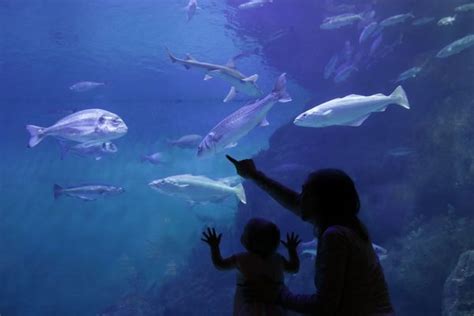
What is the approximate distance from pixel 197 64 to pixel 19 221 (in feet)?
122

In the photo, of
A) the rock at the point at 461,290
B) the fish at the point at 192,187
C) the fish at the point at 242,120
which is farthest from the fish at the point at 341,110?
the rock at the point at 461,290

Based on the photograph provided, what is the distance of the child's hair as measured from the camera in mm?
2225

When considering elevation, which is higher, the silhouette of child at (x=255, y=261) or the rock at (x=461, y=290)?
the silhouette of child at (x=255, y=261)

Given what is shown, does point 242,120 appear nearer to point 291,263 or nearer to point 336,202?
point 291,263

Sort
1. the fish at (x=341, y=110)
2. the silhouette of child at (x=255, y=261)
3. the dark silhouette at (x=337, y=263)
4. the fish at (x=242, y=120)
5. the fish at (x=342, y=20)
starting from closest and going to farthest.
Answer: the dark silhouette at (x=337, y=263) < the silhouette of child at (x=255, y=261) < the fish at (x=242, y=120) < the fish at (x=341, y=110) < the fish at (x=342, y=20)

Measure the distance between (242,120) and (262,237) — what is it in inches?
170

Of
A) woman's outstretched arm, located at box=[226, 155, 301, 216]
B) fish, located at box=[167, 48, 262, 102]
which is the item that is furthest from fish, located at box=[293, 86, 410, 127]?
woman's outstretched arm, located at box=[226, 155, 301, 216]

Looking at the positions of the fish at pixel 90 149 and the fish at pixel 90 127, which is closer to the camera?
the fish at pixel 90 127

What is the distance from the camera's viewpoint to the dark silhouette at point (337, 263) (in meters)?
1.77

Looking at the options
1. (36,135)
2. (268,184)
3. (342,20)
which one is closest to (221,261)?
(268,184)

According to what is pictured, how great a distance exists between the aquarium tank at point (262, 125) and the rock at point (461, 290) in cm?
3

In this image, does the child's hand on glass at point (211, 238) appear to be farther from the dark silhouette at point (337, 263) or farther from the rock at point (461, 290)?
the rock at point (461, 290)

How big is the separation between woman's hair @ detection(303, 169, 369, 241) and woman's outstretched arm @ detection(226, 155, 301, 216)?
45 cm

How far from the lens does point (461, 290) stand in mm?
7410
